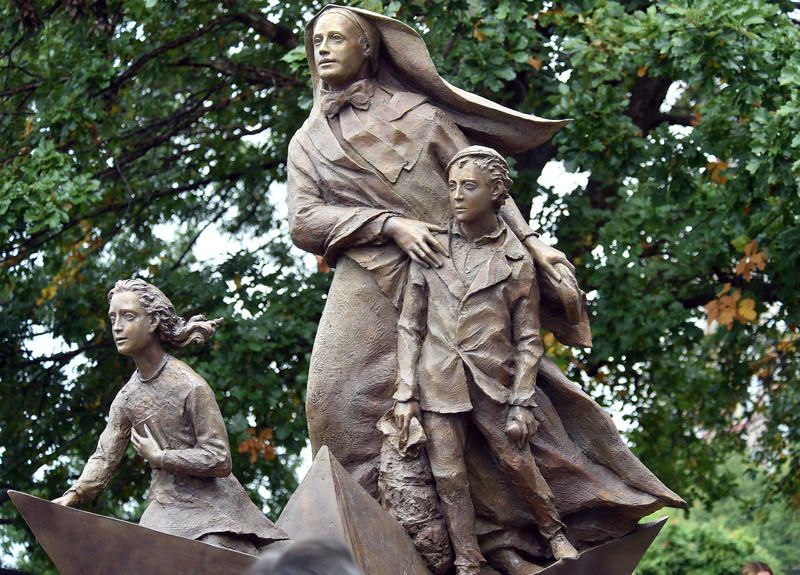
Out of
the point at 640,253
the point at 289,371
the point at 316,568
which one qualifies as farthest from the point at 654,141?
the point at 316,568

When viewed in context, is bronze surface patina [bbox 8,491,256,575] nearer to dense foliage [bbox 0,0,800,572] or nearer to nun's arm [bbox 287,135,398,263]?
nun's arm [bbox 287,135,398,263]

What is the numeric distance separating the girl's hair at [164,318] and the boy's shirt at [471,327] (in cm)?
83

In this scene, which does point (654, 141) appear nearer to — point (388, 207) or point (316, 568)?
point (388, 207)

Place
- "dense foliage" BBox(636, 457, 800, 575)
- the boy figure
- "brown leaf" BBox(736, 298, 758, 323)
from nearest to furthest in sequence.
Answer: the boy figure, "brown leaf" BBox(736, 298, 758, 323), "dense foliage" BBox(636, 457, 800, 575)

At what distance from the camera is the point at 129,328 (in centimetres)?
747

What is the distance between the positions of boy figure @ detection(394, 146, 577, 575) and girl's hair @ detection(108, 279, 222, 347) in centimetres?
84

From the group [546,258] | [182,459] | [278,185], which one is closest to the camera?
[182,459]

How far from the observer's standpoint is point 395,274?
312 inches

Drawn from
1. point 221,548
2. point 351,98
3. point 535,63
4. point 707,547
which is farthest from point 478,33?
point 707,547

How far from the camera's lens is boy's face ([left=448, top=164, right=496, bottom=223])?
766cm

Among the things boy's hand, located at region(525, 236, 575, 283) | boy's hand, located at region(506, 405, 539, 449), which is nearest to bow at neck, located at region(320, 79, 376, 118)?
boy's hand, located at region(525, 236, 575, 283)

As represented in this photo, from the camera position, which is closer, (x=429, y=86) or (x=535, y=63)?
(x=429, y=86)

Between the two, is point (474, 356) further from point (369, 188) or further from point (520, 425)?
point (369, 188)

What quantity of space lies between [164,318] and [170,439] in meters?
0.49
